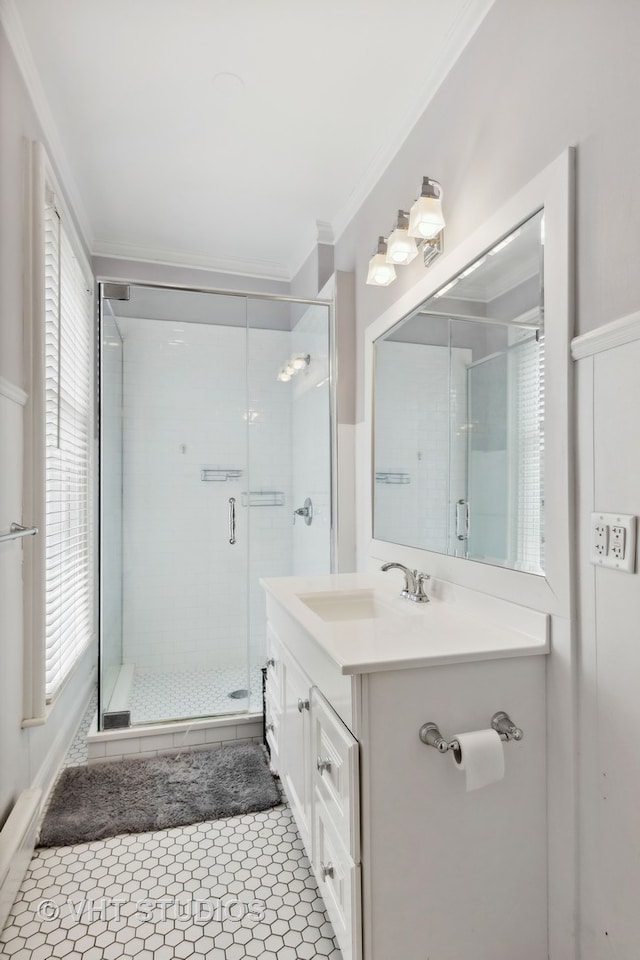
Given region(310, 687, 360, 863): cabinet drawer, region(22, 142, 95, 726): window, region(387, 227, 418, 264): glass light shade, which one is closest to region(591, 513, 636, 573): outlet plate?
region(310, 687, 360, 863): cabinet drawer

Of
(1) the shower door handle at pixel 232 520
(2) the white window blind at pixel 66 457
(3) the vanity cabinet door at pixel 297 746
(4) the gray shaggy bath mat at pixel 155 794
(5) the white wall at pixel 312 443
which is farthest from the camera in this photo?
(1) the shower door handle at pixel 232 520

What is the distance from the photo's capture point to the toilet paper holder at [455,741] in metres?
1.12

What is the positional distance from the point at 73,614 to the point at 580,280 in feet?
Result: 7.97

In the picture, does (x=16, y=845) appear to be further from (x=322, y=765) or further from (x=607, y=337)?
(x=607, y=337)

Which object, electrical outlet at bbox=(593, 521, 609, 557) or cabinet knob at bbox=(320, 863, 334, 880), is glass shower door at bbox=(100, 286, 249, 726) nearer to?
cabinet knob at bbox=(320, 863, 334, 880)

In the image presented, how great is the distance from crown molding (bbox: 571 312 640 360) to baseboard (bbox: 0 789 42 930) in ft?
6.38

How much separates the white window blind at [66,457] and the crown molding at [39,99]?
0.27 m

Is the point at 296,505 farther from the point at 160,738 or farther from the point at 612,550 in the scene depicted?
the point at 612,550

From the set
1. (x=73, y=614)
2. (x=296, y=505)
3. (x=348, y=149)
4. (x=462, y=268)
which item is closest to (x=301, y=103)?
(x=348, y=149)

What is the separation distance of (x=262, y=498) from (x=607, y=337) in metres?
2.05

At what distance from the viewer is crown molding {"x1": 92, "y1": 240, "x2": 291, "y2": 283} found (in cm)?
309

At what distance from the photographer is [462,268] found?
5.36 feet

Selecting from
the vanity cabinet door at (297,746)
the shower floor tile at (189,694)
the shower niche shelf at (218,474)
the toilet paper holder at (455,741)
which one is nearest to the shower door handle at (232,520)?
the shower niche shelf at (218,474)

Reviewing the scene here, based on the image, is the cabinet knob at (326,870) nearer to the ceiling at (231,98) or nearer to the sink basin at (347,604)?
the sink basin at (347,604)
